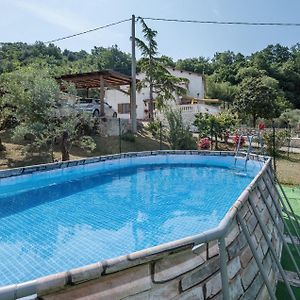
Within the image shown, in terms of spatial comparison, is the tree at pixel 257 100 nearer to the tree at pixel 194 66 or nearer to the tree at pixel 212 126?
the tree at pixel 212 126

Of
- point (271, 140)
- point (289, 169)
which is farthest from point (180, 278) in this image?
point (271, 140)

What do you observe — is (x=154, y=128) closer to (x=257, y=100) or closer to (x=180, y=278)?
(x=257, y=100)

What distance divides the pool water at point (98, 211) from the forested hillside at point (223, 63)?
32.5 metres

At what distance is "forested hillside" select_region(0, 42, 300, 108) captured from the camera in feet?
147

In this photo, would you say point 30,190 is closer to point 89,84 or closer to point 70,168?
point 70,168

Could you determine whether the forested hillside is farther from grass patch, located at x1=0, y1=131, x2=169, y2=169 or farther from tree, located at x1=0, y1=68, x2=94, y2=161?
tree, located at x1=0, y1=68, x2=94, y2=161

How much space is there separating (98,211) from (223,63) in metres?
64.6

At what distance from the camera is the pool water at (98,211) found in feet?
15.4

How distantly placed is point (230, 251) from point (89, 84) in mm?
21563

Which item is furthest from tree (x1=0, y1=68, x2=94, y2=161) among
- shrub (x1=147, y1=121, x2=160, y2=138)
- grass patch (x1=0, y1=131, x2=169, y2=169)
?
shrub (x1=147, y1=121, x2=160, y2=138)

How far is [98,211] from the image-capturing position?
6961 mm

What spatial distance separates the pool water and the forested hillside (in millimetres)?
32516

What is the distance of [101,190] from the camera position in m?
9.16

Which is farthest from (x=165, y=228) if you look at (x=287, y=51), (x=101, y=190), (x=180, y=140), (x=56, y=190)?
(x=287, y=51)
